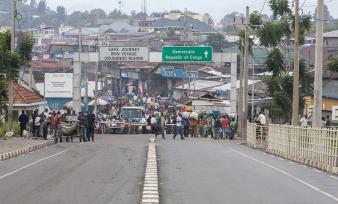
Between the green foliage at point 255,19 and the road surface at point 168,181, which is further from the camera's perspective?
the green foliage at point 255,19

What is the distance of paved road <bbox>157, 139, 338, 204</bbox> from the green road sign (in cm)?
3576

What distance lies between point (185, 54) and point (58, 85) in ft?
72.2

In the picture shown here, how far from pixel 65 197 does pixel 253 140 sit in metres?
28.5

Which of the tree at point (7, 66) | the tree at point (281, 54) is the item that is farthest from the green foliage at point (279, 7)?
the tree at point (7, 66)

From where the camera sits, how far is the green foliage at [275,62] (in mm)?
51375

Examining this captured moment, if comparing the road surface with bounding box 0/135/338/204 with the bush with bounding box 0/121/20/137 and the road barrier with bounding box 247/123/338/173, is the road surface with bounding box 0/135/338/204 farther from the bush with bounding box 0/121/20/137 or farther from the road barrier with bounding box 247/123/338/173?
the bush with bounding box 0/121/20/137

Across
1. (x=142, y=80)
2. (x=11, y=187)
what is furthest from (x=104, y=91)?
(x=11, y=187)

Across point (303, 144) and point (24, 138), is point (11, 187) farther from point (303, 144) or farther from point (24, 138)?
point (24, 138)

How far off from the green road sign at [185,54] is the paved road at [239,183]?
35758 millimetres

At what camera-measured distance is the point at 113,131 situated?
65.2 meters

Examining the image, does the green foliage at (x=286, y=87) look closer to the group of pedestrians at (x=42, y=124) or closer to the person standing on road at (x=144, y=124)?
the group of pedestrians at (x=42, y=124)

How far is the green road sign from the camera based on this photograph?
2537 inches

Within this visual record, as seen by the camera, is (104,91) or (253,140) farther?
(104,91)

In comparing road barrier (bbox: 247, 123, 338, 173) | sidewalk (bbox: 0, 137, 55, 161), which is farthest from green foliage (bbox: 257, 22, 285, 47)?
sidewalk (bbox: 0, 137, 55, 161)
